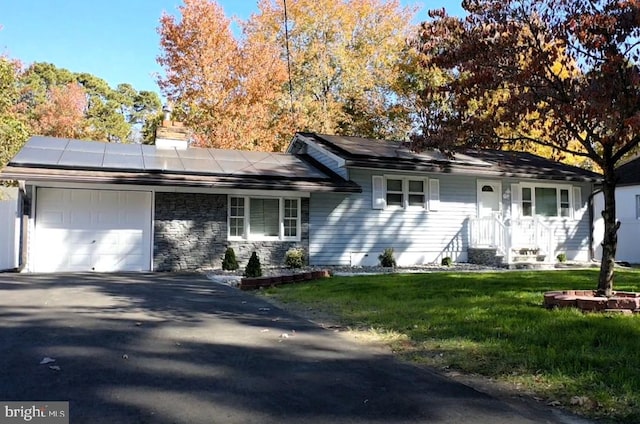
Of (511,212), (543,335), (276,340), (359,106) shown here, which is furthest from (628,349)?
(359,106)

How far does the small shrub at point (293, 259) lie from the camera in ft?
48.9

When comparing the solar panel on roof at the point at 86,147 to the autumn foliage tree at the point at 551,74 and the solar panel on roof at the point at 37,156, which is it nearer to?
the solar panel on roof at the point at 37,156

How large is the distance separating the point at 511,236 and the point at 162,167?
1019 centimetres

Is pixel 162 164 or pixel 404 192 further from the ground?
pixel 162 164

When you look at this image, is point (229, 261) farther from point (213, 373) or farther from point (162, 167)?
point (213, 373)

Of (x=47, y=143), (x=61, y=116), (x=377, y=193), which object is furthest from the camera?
(x=61, y=116)

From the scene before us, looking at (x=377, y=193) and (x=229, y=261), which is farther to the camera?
(x=377, y=193)

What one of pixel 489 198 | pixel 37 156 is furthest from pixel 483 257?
pixel 37 156

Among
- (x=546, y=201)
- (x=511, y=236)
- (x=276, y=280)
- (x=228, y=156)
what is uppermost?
Answer: (x=228, y=156)

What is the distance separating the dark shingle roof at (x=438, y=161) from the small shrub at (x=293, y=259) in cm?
298

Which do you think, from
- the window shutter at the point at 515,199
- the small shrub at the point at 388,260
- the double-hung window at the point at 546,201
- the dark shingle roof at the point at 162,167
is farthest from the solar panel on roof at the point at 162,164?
the double-hung window at the point at 546,201

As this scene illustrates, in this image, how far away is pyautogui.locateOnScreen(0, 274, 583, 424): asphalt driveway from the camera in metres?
3.48

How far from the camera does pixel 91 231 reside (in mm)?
13711

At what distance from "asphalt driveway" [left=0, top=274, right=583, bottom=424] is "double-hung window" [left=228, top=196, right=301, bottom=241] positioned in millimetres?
7590
